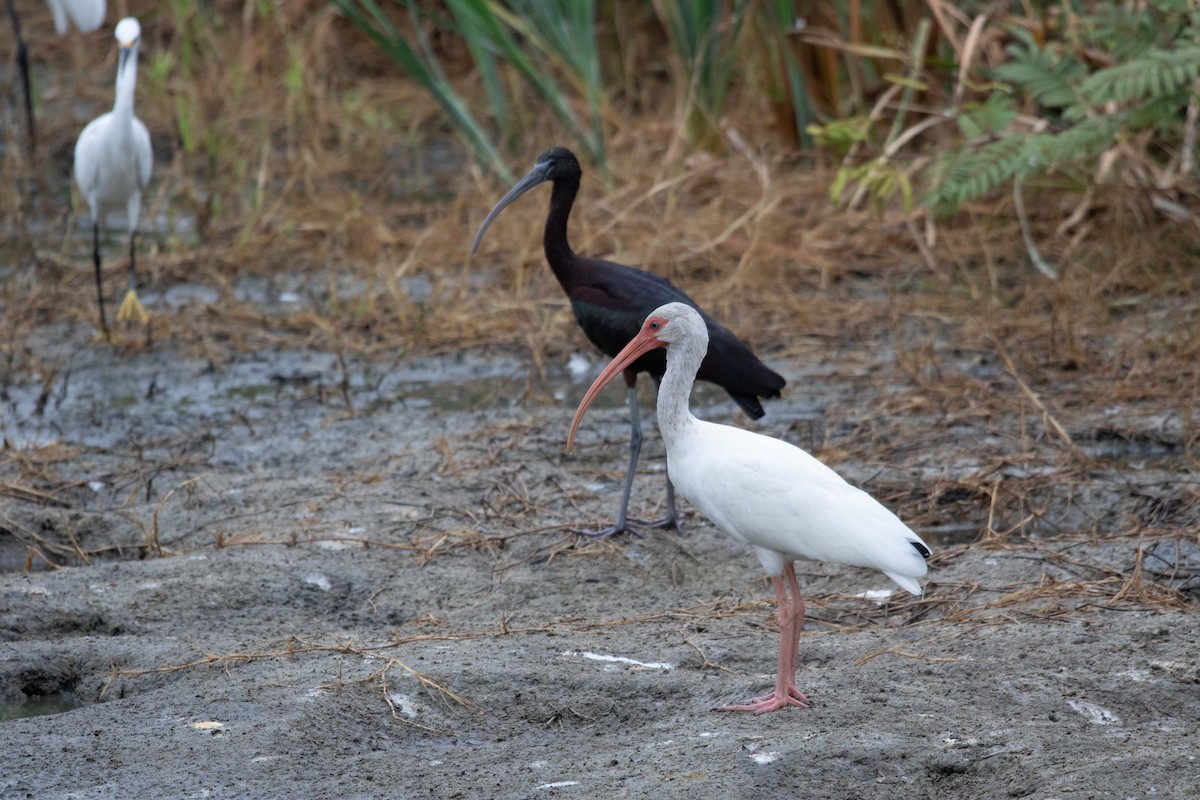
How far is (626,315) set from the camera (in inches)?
200

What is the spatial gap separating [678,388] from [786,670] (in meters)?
0.78

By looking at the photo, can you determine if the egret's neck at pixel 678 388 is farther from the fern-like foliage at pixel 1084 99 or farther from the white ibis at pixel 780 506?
the fern-like foliage at pixel 1084 99

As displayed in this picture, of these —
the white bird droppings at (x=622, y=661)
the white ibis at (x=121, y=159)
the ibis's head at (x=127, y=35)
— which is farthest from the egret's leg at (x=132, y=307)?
the white bird droppings at (x=622, y=661)

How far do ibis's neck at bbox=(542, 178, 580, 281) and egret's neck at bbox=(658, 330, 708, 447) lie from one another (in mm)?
1528

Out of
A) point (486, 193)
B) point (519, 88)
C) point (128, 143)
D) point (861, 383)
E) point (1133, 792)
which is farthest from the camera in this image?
point (519, 88)

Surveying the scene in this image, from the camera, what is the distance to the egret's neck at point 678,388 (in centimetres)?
379

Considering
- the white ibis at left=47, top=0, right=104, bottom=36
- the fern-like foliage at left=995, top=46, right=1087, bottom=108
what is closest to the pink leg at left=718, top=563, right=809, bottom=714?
the fern-like foliage at left=995, top=46, right=1087, bottom=108

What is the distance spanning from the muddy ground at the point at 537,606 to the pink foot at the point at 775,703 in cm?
3

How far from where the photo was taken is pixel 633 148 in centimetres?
949

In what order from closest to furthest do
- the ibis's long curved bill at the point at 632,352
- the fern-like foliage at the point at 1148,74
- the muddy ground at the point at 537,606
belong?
1. the muddy ground at the point at 537,606
2. the ibis's long curved bill at the point at 632,352
3. the fern-like foliage at the point at 1148,74

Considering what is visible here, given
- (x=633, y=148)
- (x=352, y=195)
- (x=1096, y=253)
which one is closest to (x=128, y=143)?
(x=352, y=195)

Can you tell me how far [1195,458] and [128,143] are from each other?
510cm

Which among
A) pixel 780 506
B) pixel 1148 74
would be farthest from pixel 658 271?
pixel 780 506

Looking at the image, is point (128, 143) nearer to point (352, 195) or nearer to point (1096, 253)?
point (352, 195)
